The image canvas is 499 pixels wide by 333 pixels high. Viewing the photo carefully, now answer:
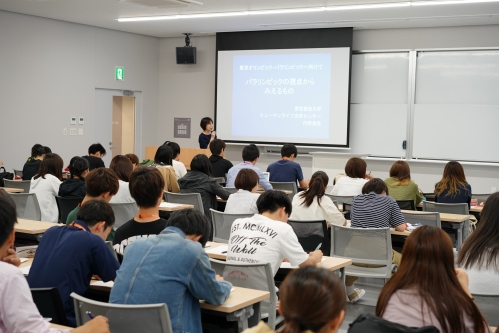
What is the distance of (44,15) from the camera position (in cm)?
1126

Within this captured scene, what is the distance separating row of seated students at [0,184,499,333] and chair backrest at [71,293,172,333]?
14 cm

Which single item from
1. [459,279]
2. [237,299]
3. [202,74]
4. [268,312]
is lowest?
[268,312]

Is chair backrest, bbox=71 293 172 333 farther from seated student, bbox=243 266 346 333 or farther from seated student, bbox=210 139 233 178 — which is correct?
seated student, bbox=210 139 233 178

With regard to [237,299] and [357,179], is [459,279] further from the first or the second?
[357,179]

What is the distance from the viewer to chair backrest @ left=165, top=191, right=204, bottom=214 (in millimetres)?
6930

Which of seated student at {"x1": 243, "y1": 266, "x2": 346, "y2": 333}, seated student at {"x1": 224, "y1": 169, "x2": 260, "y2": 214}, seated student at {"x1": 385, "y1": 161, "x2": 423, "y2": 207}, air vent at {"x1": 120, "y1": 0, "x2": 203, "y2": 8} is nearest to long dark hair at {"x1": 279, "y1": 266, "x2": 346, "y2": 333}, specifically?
seated student at {"x1": 243, "y1": 266, "x2": 346, "y2": 333}

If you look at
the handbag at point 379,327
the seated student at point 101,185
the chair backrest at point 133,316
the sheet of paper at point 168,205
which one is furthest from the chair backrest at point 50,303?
the sheet of paper at point 168,205

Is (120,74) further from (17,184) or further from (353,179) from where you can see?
(353,179)

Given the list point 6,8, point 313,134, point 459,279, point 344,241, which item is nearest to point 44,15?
point 6,8

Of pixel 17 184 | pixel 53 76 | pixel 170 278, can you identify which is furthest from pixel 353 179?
pixel 53 76

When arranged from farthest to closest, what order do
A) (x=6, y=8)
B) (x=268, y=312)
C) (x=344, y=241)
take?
(x=6, y=8) < (x=344, y=241) < (x=268, y=312)

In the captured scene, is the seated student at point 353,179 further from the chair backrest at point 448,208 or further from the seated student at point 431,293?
the seated student at point 431,293

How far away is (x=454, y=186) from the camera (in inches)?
286

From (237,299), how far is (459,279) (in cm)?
112
